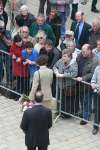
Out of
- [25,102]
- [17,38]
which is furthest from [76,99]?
[17,38]

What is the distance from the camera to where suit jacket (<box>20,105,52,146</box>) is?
10.2 meters

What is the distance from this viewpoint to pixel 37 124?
10.3 metres

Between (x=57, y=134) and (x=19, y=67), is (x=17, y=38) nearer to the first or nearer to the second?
(x=19, y=67)

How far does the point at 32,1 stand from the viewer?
20641 millimetres

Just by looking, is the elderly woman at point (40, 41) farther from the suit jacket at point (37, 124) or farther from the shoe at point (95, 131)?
the suit jacket at point (37, 124)

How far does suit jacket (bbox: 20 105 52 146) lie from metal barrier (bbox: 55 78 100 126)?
2300mm

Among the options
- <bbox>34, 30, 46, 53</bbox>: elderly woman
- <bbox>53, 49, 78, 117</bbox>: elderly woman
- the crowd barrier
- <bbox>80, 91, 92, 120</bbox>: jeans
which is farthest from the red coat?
<bbox>80, 91, 92, 120</bbox>: jeans

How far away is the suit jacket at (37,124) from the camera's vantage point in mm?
10234

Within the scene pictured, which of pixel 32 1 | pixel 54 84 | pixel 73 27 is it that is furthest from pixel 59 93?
pixel 32 1

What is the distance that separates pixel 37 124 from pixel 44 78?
84.5 inches

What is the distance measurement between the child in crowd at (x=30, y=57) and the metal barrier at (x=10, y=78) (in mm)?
341

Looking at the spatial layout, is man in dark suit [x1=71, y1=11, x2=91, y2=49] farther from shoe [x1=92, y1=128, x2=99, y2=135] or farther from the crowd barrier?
shoe [x1=92, y1=128, x2=99, y2=135]

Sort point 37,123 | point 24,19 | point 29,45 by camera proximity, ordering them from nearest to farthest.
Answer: point 37,123 < point 29,45 < point 24,19

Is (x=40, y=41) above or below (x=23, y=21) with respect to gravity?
below
